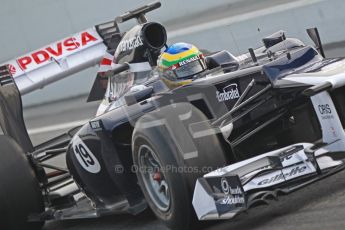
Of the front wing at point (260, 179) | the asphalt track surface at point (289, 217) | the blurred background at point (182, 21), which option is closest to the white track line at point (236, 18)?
the blurred background at point (182, 21)

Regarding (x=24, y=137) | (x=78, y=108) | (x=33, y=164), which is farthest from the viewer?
(x=78, y=108)

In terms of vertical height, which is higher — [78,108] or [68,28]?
[68,28]

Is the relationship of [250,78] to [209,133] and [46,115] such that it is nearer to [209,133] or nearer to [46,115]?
[209,133]

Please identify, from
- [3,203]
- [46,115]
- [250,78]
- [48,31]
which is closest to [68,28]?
[48,31]

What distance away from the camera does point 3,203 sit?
7355 millimetres

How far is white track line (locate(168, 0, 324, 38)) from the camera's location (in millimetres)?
12055

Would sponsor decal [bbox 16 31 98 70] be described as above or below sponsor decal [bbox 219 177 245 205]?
above

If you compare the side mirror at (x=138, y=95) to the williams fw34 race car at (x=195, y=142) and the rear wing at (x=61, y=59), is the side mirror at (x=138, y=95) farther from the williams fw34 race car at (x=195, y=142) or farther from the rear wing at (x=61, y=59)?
the rear wing at (x=61, y=59)

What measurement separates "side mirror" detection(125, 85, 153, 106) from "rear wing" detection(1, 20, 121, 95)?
2.14 m

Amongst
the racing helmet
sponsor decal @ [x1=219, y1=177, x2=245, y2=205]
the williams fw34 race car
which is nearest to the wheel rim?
the williams fw34 race car

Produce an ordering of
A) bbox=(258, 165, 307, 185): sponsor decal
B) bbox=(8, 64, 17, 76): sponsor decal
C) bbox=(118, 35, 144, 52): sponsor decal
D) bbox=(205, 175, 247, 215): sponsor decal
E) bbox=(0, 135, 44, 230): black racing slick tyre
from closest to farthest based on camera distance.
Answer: bbox=(205, 175, 247, 215): sponsor decal, bbox=(258, 165, 307, 185): sponsor decal, bbox=(0, 135, 44, 230): black racing slick tyre, bbox=(118, 35, 144, 52): sponsor decal, bbox=(8, 64, 17, 76): sponsor decal

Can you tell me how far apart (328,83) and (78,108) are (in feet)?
27.5

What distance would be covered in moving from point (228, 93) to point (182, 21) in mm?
7954

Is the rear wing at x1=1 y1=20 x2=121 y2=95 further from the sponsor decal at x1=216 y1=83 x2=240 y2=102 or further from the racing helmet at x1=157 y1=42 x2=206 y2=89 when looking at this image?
the sponsor decal at x1=216 y1=83 x2=240 y2=102
